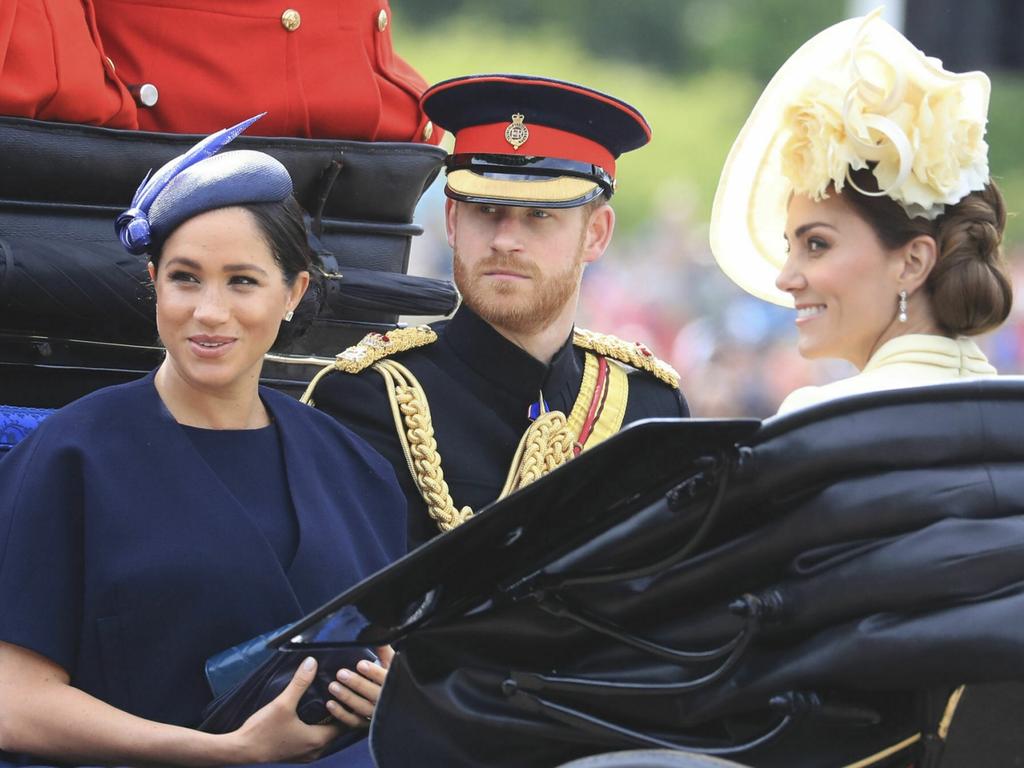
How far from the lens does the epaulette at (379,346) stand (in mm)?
3393

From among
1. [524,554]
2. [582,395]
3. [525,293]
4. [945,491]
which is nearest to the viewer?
[945,491]

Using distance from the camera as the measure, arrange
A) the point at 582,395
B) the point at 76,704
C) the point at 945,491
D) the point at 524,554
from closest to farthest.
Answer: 1. the point at 945,491
2. the point at 524,554
3. the point at 76,704
4. the point at 582,395

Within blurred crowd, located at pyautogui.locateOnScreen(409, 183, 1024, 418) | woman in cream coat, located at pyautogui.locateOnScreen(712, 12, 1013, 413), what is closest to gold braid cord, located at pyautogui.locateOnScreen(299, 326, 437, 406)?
woman in cream coat, located at pyautogui.locateOnScreen(712, 12, 1013, 413)

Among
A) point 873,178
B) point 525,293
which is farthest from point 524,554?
point 525,293

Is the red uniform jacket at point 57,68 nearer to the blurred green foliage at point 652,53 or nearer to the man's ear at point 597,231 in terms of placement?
the man's ear at point 597,231

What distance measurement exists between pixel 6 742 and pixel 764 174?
1.47 meters

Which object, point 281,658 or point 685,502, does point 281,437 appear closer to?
point 281,658

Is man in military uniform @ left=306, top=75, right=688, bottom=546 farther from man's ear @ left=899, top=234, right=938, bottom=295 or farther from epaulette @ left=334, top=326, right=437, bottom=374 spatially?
man's ear @ left=899, top=234, right=938, bottom=295

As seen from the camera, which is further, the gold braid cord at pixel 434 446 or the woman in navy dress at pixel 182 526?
the gold braid cord at pixel 434 446

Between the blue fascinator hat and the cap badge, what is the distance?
0.95 m

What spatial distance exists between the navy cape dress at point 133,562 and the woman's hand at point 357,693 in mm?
124

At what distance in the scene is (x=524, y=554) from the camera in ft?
7.06

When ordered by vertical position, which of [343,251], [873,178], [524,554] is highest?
[343,251]

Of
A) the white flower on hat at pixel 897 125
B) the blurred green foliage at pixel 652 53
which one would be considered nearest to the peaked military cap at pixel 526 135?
the white flower on hat at pixel 897 125
